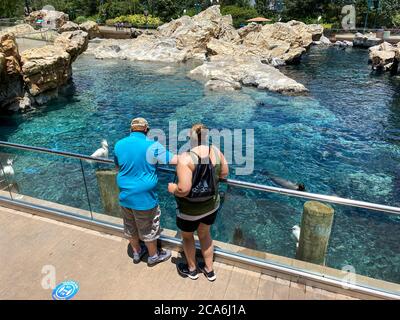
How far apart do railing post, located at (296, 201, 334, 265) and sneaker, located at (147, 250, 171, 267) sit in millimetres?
2003

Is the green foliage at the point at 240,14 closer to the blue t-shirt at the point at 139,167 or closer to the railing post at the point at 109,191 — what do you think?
the railing post at the point at 109,191

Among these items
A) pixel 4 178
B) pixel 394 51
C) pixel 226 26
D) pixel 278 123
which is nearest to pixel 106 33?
pixel 226 26

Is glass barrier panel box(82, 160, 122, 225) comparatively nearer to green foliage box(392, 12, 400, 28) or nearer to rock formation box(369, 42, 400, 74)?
rock formation box(369, 42, 400, 74)

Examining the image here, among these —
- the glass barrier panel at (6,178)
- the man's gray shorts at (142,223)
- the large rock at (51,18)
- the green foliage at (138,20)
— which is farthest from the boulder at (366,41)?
the man's gray shorts at (142,223)

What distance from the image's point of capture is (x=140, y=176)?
14.3ft

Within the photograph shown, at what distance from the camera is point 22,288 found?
4434 millimetres

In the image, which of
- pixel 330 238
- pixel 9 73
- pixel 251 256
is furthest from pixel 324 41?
A: pixel 251 256

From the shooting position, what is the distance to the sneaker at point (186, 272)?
14.9 ft

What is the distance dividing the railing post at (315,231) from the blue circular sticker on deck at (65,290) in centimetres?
325

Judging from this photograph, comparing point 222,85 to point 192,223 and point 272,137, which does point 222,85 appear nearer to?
point 272,137

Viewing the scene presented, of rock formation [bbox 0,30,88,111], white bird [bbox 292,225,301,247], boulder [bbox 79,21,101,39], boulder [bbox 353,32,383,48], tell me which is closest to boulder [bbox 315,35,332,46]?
boulder [bbox 353,32,383,48]

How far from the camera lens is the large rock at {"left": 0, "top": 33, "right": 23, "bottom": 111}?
17.9m
